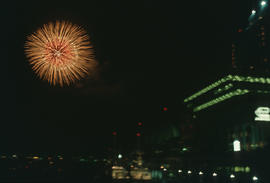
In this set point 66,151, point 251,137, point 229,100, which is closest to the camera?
point 66,151

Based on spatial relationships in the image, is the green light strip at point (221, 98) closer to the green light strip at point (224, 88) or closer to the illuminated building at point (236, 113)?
the illuminated building at point (236, 113)

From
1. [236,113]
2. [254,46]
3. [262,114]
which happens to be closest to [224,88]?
[236,113]

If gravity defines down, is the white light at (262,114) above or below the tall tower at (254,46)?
below

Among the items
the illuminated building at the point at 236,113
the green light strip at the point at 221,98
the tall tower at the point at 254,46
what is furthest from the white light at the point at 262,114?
the tall tower at the point at 254,46

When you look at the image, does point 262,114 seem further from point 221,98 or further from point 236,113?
point 221,98

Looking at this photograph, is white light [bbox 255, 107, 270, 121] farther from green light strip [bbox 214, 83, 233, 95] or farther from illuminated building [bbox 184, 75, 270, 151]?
green light strip [bbox 214, 83, 233, 95]

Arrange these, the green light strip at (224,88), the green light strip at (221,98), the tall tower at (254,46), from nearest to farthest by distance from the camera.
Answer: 1. the tall tower at (254,46)
2. the green light strip at (221,98)
3. the green light strip at (224,88)

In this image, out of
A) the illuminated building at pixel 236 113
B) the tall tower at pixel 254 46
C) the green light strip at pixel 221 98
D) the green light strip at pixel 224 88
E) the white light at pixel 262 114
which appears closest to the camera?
the illuminated building at pixel 236 113

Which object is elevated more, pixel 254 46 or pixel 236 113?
pixel 254 46

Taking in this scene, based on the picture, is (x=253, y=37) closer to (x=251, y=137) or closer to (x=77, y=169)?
(x=251, y=137)

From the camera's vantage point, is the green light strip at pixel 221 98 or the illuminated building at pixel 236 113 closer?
the illuminated building at pixel 236 113

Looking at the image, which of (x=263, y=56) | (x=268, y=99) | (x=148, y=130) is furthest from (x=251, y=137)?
(x=148, y=130)
